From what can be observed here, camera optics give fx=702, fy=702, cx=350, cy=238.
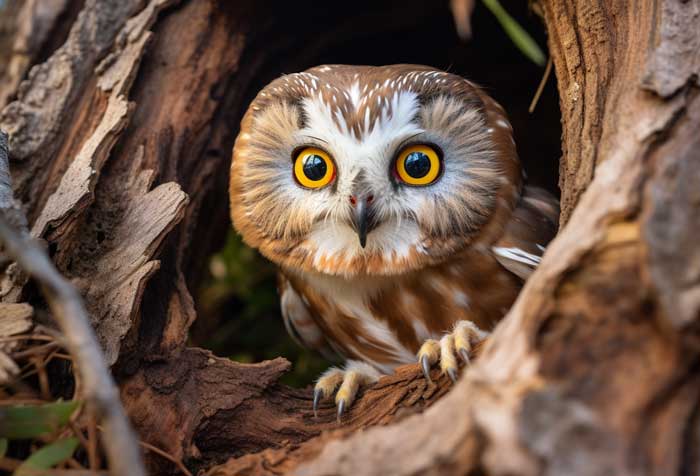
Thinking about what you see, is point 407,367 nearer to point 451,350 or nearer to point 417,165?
point 451,350

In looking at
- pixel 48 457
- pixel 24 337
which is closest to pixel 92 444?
pixel 48 457

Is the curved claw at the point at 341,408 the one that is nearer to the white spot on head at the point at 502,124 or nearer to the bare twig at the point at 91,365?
the bare twig at the point at 91,365

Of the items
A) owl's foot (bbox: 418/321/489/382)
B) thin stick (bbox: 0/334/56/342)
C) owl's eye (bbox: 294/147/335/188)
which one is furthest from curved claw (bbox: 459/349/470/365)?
thin stick (bbox: 0/334/56/342)

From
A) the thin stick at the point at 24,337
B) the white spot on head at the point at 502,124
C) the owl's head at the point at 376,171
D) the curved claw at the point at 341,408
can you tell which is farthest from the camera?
the white spot on head at the point at 502,124

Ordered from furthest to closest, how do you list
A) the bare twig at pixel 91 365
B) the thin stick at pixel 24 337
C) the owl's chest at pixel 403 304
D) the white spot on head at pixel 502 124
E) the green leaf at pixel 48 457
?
the white spot on head at pixel 502 124 < the owl's chest at pixel 403 304 < the thin stick at pixel 24 337 < the green leaf at pixel 48 457 < the bare twig at pixel 91 365

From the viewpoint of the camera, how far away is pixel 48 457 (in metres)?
1.56

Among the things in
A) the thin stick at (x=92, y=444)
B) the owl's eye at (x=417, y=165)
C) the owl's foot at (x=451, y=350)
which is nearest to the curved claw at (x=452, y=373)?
the owl's foot at (x=451, y=350)

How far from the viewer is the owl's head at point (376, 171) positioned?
2309 millimetres

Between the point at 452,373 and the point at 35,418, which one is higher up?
the point at 35,418

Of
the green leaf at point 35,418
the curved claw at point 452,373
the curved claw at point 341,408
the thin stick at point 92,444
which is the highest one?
the green leaf at point 35,418

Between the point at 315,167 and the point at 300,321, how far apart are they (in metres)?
0.89

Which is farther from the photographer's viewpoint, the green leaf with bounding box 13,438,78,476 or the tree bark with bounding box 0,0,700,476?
the green leaf with bounding box 13,438,78,476

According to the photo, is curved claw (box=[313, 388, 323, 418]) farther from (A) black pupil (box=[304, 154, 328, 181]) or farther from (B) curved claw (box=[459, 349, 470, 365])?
(A) black pupil (box=[304, 154, 328, 181])

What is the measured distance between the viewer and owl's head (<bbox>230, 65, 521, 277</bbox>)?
2.31m
